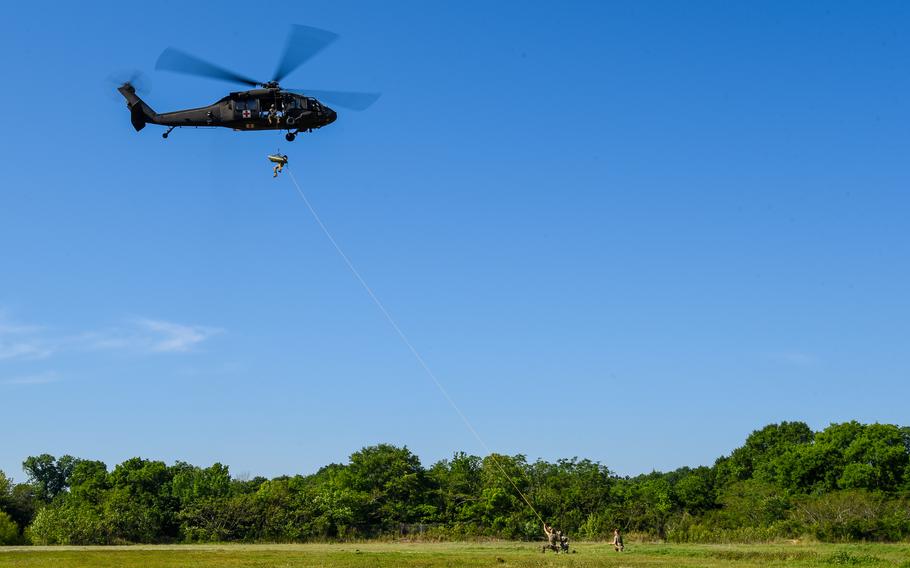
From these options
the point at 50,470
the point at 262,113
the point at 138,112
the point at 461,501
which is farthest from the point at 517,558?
the point at 50,470

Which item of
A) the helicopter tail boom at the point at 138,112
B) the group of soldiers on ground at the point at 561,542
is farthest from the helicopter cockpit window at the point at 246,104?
the group of soldiers on ground at the point at 561,542

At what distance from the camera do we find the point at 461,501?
274ft

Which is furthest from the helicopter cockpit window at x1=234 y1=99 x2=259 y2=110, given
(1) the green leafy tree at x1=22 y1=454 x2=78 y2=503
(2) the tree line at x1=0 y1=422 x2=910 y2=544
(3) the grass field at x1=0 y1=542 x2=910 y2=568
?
(1) the green leafy tree at x1=22 y1=454 x2=78 y2=503

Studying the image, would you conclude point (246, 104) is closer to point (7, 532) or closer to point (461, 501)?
point (7, 532)

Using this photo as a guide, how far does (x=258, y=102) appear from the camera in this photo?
39.4 metres

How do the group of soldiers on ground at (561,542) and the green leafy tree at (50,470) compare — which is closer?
the group of soldiers on ground at (561,542)

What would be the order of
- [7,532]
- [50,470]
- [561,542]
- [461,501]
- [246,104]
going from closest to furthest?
[246,104] → [561,542] → [7,532] → [461,501] → [50,470]

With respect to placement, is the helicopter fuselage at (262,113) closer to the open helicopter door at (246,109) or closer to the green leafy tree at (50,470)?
the open helicopter door at (246,109)

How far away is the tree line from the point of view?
6838 centimetres

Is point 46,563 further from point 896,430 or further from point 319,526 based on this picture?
point 896,430

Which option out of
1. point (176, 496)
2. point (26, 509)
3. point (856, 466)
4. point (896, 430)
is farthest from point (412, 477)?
point (896, 430)

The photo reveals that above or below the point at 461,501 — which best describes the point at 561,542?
below

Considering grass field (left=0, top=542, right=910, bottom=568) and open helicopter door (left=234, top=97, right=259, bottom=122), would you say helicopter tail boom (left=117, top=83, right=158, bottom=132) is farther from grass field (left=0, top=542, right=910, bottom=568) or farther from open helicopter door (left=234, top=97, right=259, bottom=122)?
grass field (left=0, top=542, right=910, bottom=568)

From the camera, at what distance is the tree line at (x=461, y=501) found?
224 feet
